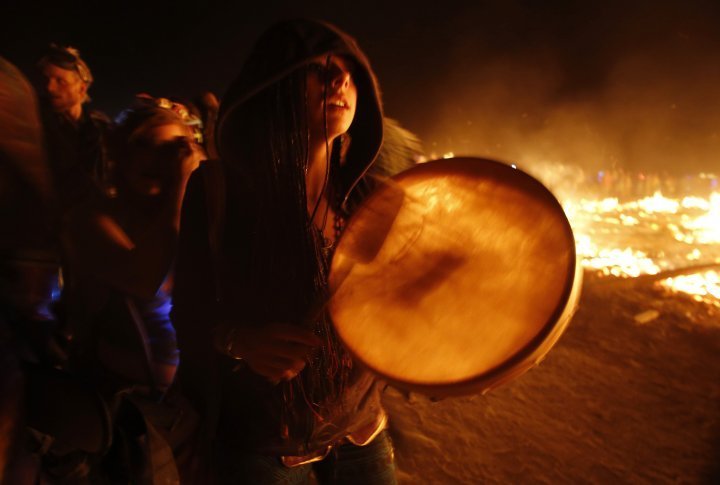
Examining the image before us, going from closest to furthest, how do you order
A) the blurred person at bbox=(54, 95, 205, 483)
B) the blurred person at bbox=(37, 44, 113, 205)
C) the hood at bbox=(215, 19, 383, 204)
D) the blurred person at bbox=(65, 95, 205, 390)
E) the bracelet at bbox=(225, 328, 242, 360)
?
the bracelet at bbox=(225, 328, 242, 360) < the hood at bbox=(215, 19, 383, 204) < the blurred person at bbox=(54, 95, 205, 483) < the blurred person at bbox=(65, 95, 205, 390) < the blurred person at bbox=(37, 44, 113, 205)

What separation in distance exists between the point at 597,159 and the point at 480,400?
9442mm

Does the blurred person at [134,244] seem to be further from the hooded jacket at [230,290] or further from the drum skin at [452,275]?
the drum skin at [452,275]

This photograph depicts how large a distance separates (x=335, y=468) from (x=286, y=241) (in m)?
0.83

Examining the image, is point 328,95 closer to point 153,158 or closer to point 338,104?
point 338,104

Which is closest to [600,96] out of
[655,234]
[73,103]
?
[655,234]

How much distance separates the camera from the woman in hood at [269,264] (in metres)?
1.20

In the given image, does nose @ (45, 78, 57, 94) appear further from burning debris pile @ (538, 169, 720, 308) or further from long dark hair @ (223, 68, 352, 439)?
burning debris pile @ (538, 169, 720, 308)

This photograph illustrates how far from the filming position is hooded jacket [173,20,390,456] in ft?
3.99

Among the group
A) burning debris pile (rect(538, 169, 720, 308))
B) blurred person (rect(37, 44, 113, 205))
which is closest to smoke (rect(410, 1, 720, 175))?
burning debris pile (rect(538, 169, 720, 308))

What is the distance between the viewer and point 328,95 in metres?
1.28

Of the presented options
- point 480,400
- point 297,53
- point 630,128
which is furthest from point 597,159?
point 297,53

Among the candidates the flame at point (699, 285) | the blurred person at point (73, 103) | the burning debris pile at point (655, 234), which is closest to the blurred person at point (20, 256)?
the blurred person at point (73, 103)

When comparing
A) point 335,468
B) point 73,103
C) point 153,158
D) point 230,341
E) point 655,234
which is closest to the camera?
point 230,341

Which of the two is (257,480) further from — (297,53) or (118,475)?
(297,53)
